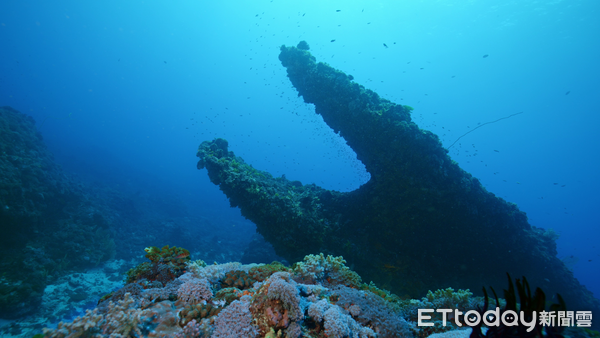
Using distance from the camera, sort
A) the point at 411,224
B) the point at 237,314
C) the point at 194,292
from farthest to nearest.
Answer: the point at 411,224 < the point at 194,292 < the point at 237,314

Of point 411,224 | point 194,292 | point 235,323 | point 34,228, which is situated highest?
point 411,224

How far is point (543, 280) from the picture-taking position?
8734mm

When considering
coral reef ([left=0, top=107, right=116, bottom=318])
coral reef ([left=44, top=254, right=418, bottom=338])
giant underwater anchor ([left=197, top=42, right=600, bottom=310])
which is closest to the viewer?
coral reef ([left=44, top=254, right=418, bottom=338])

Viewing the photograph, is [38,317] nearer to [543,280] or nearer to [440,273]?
[440,273]

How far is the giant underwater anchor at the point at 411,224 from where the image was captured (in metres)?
8.48

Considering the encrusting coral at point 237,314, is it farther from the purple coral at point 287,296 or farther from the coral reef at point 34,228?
the coral reef at point 34,228

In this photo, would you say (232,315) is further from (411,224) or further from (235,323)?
(411,224)

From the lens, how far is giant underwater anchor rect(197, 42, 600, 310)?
334 inches

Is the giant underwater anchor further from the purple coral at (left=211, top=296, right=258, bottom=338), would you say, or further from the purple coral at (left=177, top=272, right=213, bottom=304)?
the purple coral at (left=211, top=296, right=258, bottom=338)

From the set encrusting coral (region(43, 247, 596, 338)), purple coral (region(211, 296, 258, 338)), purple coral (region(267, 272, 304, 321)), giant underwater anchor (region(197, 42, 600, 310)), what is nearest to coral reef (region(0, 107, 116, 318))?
giant underwater anchor (region(197, 42, 600, 310))

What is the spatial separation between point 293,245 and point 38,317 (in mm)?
10348

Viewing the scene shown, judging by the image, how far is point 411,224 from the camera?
28.6ft

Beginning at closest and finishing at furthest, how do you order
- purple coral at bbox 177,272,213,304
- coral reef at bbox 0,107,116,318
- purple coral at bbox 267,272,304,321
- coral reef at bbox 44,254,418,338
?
coral reef at bbox 44,254,418,338, purple coral at bbox 267,272,304,321, purple coral at bbox 177,272,213,304, coral reef at bbox 0,107,116,318

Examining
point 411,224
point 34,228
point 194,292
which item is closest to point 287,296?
point 194,292
